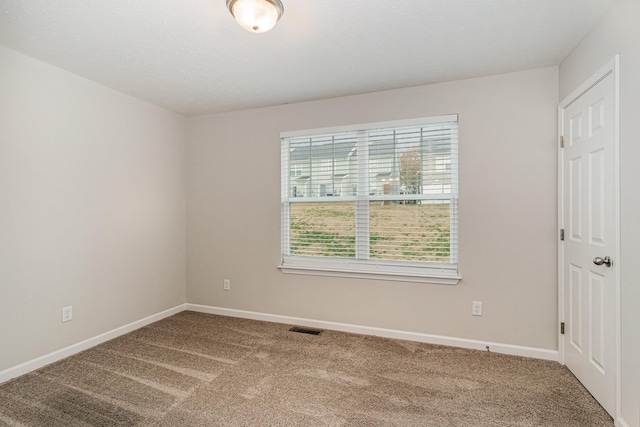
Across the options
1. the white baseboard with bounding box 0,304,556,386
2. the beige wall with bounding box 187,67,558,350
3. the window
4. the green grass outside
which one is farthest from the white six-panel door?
the green grass outside

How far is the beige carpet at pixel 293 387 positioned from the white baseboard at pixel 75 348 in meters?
0.08

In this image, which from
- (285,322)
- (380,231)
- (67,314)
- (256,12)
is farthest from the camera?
(285,322)

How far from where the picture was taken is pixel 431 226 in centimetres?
325

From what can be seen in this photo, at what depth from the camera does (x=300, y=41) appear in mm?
2387

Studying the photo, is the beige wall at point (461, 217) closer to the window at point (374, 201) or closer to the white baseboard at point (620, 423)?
the window at point (374, 201)

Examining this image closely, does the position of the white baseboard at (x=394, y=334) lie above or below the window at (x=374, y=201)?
below

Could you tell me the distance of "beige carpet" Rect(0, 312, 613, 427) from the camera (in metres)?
2.05

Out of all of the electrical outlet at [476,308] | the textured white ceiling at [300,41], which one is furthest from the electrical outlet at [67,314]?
the electrical outlet at [476,308]

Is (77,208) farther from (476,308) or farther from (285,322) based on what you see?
(476,308)

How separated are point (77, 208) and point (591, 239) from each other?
4.12 meters

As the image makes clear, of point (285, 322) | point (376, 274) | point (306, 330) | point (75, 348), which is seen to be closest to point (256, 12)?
point (376, 274)

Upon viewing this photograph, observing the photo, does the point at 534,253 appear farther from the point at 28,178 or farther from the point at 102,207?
the point at 28,178

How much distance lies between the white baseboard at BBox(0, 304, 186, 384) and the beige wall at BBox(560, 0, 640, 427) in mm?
4041

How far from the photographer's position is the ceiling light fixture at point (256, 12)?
71.2 inches
